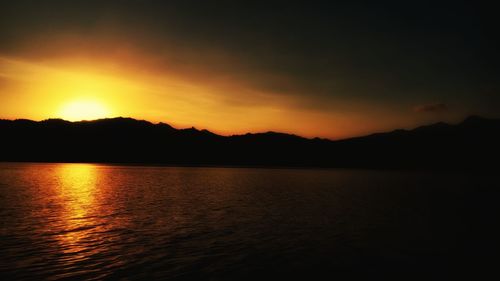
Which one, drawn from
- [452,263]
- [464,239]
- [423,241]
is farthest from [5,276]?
[464,239]

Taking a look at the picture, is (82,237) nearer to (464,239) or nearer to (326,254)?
(326,254)

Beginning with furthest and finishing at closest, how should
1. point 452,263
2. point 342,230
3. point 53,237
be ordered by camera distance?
point 342,230 → point 53,237 → point 452,263

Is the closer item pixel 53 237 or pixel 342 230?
pixel 53 237

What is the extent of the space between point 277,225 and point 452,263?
1703 centimetres

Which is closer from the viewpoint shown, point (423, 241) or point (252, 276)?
point (252, 276)

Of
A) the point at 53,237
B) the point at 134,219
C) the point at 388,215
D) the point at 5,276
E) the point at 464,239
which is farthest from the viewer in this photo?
the point at 388,215

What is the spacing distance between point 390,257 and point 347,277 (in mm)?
6575

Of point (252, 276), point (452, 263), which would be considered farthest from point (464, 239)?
point (252, 276)

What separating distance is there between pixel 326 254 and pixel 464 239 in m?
16.1

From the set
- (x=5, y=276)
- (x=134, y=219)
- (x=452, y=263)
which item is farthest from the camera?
(x=134, y=219)

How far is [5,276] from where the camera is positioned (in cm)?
1883

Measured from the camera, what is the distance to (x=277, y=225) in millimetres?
37719

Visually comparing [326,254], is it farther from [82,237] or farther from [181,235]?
[82,237]

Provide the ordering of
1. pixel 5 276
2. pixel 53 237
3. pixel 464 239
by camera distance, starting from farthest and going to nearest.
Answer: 1. pixel 464 239
2. pixel 53 237
3. pixel 5 276
